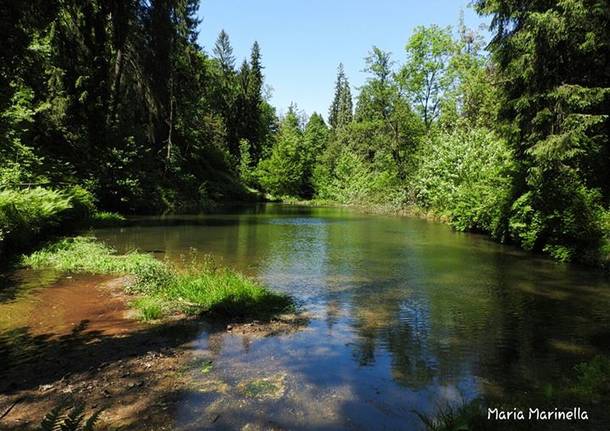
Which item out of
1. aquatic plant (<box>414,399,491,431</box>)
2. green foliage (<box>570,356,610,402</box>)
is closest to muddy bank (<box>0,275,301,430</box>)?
aquatic plant (<box>414,399,491,431</box>)

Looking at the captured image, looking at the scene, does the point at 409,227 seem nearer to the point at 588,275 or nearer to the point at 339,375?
the point at 588,275

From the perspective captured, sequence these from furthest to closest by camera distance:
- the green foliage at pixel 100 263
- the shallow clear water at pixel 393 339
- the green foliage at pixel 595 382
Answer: the green foliage at pixel 100 263 → the shallow clear water at pixel 393 339 → the green foliage at pixel 595 382

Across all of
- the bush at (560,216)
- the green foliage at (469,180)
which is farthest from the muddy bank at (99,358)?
the green foliage at (469,180)

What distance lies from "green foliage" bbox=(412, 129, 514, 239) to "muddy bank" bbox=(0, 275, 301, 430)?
1579cm

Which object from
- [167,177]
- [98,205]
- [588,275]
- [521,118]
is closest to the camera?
[588,275]

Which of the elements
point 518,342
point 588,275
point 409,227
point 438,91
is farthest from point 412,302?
point 438,91

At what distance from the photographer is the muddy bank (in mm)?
5066

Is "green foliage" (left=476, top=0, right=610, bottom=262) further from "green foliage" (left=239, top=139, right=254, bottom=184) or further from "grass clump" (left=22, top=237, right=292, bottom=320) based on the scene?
"green foliage" (left=239, top=139, right=254, bottom=184)

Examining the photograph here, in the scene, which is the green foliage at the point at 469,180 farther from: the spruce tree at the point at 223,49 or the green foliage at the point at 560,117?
the spruce tree at the point at 223,49

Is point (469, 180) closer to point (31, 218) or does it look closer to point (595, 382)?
point (31, 218)

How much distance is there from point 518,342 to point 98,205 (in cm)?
2466

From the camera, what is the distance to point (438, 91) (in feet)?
148

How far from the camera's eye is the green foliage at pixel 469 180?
21.4 meters

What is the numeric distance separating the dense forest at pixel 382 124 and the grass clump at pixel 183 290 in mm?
2555
